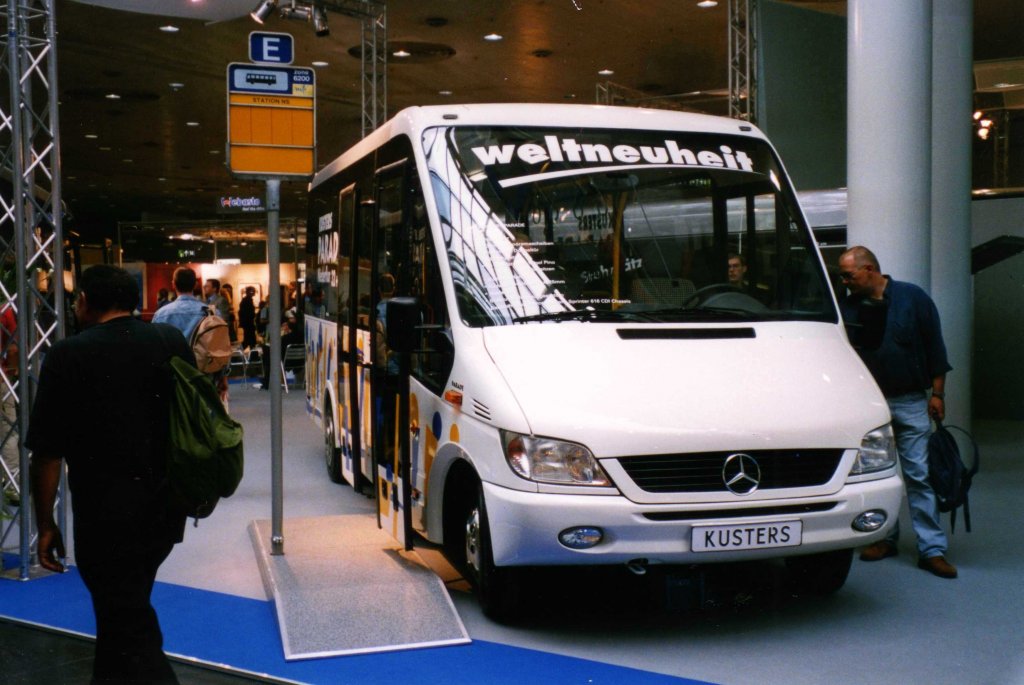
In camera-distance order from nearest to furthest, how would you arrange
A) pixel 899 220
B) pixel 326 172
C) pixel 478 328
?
pixel 478 328
pixel 899 220
pixel 326 172

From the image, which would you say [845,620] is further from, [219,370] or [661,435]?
[219,370]

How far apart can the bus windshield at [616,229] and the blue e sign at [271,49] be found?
128 cm

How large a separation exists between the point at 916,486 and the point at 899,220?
2.52 m

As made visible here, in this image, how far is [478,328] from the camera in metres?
5.53

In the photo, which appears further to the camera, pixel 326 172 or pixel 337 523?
pixel 326 172

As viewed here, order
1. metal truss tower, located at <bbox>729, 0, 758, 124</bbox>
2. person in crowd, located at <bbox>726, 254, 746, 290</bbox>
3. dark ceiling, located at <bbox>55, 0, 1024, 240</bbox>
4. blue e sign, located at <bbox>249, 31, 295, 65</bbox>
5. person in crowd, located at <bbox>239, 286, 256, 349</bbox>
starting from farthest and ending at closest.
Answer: person in crowd, located at <bbox>239, 286, 256, 349</bbox> < dark ceiling, located at <bbox>55, 0, 1024, 240</bbox> < metal truss tower, located at <bbox>729, 0, 758, 124</bbox> < blue e sign, located at <bbox>249, 31, 295, 65</bbox> < person in crowd, located at <bbox>726, 254, 746, 290</bbox>

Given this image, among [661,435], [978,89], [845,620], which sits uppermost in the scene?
[978,89]

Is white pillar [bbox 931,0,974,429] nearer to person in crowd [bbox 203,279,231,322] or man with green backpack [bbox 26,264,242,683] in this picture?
man with green backpack [bbox 26,264,242,683]

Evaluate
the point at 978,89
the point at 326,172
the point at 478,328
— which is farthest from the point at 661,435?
the point at 978,89

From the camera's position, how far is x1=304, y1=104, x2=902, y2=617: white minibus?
4.88m

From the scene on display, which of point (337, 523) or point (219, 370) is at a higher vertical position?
point (219, 370)

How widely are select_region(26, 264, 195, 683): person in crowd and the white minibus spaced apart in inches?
67.2

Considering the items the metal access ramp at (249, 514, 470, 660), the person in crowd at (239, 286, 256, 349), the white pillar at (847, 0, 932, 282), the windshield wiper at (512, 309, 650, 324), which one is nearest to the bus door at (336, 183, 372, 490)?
the metal access ramp at (249, 514, 470, 660)

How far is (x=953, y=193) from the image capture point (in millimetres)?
10047
